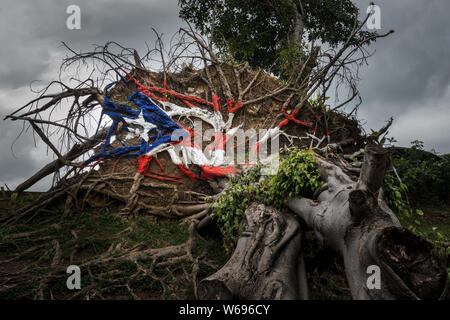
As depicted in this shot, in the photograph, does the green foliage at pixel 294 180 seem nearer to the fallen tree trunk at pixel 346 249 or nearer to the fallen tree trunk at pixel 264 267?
the fallen tree trunk at pixel 346 249

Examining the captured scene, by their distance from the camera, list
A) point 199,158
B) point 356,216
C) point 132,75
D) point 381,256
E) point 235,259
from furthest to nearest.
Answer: point 132,75, point 199,158, point 235,259, point 356,216, point 381,256

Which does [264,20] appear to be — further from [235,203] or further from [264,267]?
[264,267]

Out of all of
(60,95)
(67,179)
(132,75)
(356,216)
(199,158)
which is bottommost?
(356,216)

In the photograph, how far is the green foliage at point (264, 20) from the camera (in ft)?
36.2

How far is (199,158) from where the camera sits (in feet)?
20.9

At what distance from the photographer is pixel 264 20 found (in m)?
11.7

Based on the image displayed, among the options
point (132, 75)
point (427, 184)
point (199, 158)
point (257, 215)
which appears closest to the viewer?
point (257, 215)

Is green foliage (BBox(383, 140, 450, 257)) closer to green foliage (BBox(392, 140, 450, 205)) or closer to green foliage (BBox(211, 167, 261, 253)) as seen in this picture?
green foliage (BBox(392, 140, 450, 205))

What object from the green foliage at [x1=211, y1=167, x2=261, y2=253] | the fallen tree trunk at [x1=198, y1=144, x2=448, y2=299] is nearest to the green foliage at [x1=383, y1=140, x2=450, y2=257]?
the green foliage at [x1=211, y1=167, x2=261, y2=253]

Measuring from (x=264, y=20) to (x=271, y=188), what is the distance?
10536 millimetres

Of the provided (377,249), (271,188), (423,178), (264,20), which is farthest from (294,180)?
(264,20)
